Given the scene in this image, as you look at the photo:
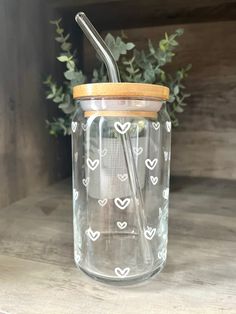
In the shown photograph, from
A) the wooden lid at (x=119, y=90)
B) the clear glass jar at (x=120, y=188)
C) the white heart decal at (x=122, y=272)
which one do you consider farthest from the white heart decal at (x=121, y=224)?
the wooden lid at (x=119, y=90)

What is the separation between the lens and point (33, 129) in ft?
2.44

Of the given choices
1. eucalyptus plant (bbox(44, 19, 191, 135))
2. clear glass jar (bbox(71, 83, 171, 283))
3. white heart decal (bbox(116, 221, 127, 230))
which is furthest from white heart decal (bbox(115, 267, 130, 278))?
eucalyptus plant (bbox(44, 19, 191, 135))

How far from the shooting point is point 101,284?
14.3 inches

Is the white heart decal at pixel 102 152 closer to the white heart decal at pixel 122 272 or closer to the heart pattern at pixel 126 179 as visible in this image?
the heart pattern at pixel 126 179

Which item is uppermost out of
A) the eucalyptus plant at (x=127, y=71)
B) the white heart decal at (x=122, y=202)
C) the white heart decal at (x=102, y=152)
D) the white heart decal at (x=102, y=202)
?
the eucalyptus plant at (x=127, y=71)

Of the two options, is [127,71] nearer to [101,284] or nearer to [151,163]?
[151,163]

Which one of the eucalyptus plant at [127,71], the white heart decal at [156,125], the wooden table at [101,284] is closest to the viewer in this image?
the wooden table at [101,284]

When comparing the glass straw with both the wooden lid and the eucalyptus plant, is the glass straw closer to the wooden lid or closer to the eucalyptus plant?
the wooden lid

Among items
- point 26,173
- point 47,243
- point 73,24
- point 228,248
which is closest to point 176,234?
point 228,248

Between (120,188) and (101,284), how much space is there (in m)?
0.14

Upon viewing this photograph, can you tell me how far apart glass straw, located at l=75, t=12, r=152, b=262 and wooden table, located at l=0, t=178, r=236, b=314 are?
0.22ft

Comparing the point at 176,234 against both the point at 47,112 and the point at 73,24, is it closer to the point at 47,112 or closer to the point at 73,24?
the point at 47,112

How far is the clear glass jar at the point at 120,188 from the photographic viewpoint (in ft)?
1.30

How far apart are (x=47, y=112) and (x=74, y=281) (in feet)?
1.65
